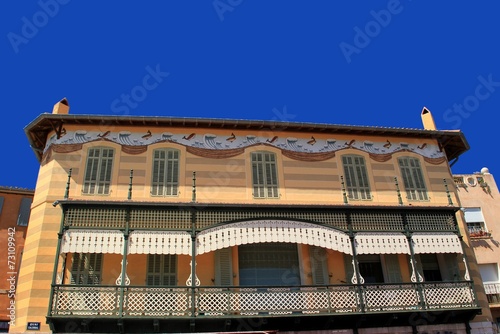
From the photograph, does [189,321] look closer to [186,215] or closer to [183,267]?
[183,267]

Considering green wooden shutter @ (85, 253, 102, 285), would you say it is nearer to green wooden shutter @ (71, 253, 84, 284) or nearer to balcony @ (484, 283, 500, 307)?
green wooden shutter @ (71, 253, 84, 284)

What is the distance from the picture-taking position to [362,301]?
13836mm

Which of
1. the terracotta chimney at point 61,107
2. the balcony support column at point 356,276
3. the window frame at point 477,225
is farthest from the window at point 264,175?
the window frame at point 477,225

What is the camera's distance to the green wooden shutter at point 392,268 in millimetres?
15812

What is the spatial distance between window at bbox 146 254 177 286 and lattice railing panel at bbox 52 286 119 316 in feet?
5.70

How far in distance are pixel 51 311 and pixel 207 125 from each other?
8.61 m

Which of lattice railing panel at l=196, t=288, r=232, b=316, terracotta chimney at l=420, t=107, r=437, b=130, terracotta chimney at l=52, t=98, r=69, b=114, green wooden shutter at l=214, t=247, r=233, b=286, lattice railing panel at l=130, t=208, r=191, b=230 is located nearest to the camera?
lattice railing panel at l=196, t=288, r=232, b=316

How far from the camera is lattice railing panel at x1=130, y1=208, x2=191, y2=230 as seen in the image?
45.8 feet

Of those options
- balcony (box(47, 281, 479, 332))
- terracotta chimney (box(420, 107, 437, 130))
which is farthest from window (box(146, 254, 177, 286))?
terracotta chimney (box(420, 107, 437, 130))

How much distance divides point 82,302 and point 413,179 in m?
13.5

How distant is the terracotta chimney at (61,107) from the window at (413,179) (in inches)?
553

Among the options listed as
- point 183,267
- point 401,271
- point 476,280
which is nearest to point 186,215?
point 183,267

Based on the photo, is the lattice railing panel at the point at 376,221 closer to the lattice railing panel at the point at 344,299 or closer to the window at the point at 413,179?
the lattice railing panel at the point at 344,299

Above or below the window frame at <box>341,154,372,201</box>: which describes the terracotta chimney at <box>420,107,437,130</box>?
above
